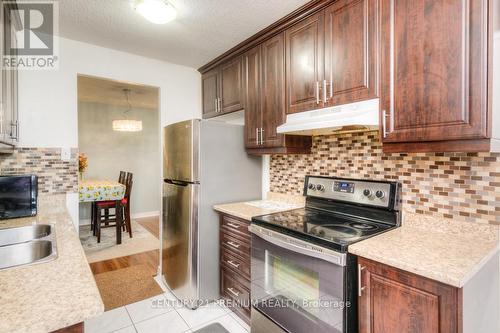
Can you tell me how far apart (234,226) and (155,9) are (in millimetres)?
1588

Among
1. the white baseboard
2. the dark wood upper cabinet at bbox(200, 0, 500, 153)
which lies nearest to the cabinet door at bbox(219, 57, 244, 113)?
the dark wood upper cabinet at bbox(200, 0, 500, 153)

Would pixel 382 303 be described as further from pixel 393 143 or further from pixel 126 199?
pixel 126 199

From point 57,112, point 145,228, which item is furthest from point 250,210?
point 145,228

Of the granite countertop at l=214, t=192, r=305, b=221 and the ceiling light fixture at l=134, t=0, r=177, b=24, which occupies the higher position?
the ceiling light fixture at l=134, t=0, r=177, b=24

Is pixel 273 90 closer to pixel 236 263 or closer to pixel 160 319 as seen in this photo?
pixel 236 263

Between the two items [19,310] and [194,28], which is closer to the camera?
[19,310]

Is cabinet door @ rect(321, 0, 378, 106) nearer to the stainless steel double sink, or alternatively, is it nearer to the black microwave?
the stainless steel double sink

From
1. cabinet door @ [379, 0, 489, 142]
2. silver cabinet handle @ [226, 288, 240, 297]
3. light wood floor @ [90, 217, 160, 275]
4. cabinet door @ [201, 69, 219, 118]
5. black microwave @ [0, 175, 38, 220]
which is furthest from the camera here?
light wood floor @ [90, 217, 160, 275]

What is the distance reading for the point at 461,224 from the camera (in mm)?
1408

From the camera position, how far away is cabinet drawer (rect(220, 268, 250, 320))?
2012mm

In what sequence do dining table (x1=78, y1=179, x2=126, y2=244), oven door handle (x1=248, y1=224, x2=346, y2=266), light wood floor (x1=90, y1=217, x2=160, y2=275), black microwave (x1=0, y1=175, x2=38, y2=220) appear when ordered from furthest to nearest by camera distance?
dining table (x1=78, y1=179, x2=126, y2=244)
light wood floor (x1=90, y1=217, x2=160, y2=275)
black microwave (x1=0, y1=175, x2=38, y2=220)
oven door handle (x1=248, y1=224, x2=346, y2=266)

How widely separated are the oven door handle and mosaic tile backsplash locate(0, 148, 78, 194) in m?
1.77

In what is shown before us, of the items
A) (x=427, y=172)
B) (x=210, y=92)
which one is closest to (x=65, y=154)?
(x=210, y=92)

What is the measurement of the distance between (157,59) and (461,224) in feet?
9.44
